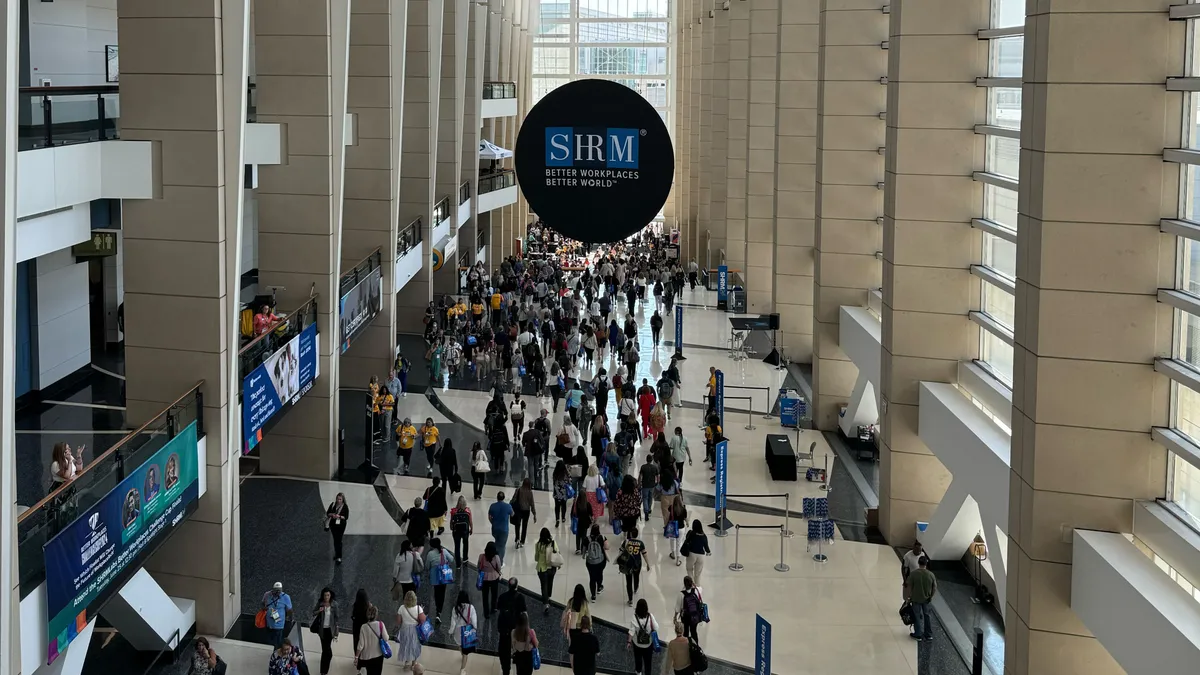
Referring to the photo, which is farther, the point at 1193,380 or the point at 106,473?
the point at 106,473

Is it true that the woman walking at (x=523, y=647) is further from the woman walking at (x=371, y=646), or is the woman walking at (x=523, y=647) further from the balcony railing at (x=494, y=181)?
the balcony railing at (x=494, y=181)

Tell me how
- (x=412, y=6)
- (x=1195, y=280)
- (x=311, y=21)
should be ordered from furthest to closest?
(x=412, y=6) → (x=311, y=21) → (x=1195, y=280)

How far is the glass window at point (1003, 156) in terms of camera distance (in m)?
17.1

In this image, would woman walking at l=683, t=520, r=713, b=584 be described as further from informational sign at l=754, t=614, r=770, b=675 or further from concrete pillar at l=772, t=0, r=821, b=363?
concrete pillar at l=772, t=0, r=821, b=363

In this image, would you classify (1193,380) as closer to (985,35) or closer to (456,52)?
(985,35)

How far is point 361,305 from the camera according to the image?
76.6 feet

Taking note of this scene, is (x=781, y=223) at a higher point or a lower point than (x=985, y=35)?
lower

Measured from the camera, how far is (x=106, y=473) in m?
11.7

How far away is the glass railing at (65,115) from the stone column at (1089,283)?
412 inches

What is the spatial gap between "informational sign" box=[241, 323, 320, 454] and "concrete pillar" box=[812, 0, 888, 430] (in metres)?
10.6

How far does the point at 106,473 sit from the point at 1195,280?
10.6 m

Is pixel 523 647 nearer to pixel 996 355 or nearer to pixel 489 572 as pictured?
pixel 489 572

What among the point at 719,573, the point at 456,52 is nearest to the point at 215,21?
the point at 719,573

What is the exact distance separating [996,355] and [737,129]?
26.8m
